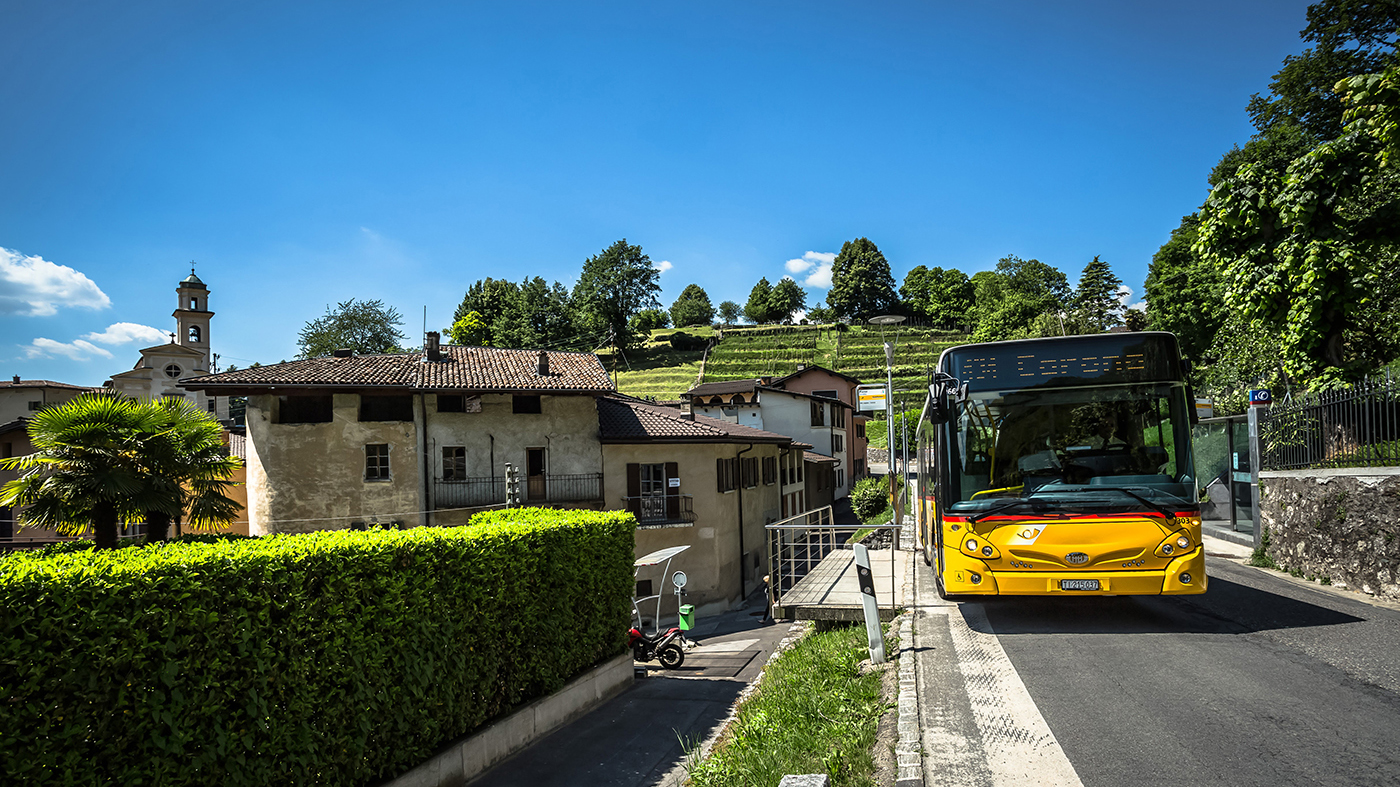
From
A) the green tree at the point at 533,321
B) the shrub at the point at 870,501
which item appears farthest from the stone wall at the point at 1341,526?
the green tree at the point at 533,321

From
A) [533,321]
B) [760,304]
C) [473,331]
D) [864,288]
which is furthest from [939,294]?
[473,331]

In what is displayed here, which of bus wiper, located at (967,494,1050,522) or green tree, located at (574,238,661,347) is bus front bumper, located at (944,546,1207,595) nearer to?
bus wiper, located at (967,494,1050,522)

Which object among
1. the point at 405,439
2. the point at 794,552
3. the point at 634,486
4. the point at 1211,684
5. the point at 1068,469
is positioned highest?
the point at 405,439

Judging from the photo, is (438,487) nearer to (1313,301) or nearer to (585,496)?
(585,496)

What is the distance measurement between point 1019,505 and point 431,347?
89.2ft

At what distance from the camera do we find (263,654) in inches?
207

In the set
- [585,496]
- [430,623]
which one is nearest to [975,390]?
[430,623]

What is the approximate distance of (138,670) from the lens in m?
4.48

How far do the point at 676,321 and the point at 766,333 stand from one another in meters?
40.1

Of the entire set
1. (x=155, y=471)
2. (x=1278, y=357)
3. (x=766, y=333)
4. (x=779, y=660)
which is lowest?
(x=779, y=660)

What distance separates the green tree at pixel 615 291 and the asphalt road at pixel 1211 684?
8844 cm

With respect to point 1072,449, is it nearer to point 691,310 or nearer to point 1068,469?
point 1068,469

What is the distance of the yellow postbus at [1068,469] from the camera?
735cm

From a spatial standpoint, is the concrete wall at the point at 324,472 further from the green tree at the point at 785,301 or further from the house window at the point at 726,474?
the green tree at the point at 785,301
